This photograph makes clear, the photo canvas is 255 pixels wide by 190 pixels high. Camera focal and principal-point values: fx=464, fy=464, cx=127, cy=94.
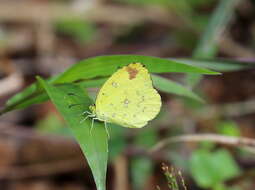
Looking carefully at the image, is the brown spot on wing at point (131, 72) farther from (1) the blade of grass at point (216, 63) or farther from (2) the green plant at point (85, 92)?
(1) the blade of grass at point (216, 63)

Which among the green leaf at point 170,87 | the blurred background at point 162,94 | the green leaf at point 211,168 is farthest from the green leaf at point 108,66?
the green leaf at point 211,168

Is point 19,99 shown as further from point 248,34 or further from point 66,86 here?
point 248,34

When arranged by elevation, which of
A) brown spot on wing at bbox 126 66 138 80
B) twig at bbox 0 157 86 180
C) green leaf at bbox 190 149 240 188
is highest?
brown spot on wing at bbox 126 66 138 80

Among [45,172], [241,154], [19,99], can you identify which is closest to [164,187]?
[241,154]

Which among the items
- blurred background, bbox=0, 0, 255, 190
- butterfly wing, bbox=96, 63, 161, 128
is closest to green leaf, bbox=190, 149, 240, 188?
blurred background, bbox=0, 0, 255, 190

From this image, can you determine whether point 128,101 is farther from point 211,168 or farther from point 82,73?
point 211,168

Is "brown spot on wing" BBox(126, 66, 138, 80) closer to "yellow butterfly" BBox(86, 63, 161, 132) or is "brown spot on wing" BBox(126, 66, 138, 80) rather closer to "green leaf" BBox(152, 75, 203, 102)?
"yellow butterfly" BBox(86, 63, 161, 132)

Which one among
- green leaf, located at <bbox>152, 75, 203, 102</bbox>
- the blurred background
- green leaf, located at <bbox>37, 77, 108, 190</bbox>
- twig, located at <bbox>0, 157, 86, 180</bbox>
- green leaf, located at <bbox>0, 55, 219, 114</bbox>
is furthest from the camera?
twig, located at <bbox>0, 157, 86, 180</bbox>
